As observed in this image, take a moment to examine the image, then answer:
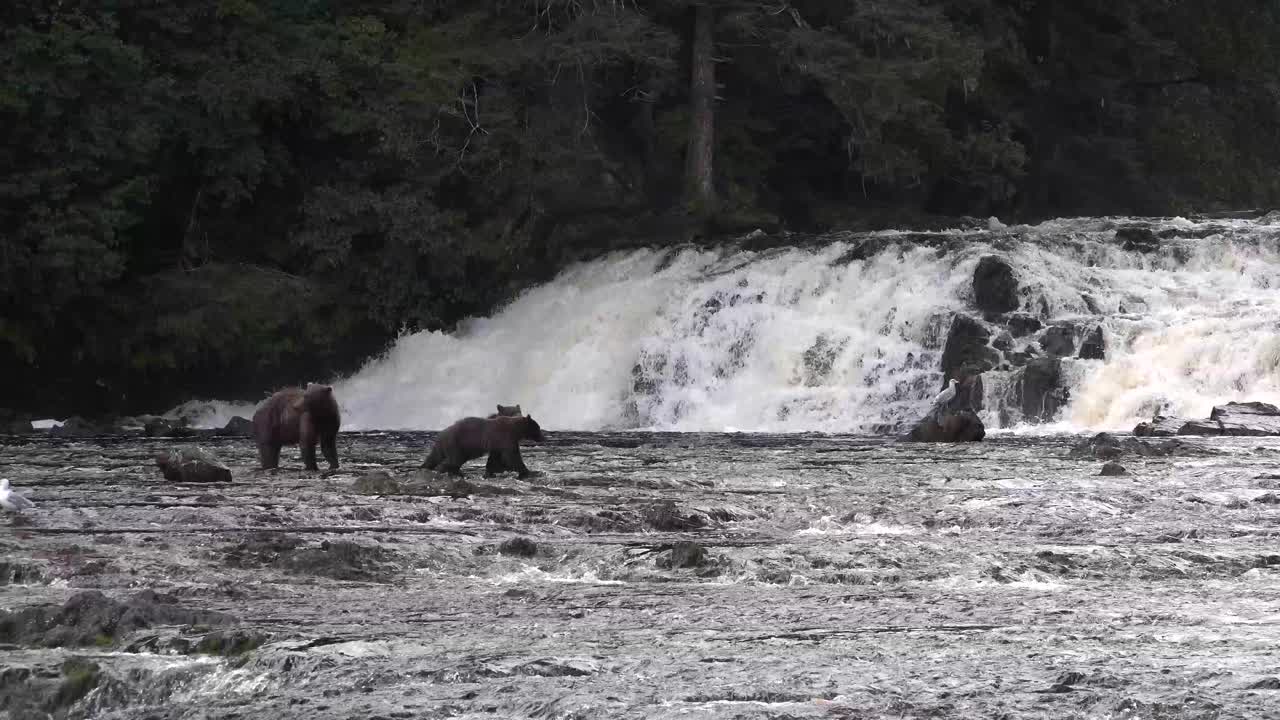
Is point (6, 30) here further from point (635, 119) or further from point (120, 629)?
point (120, 629)

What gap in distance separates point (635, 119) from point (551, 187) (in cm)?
411

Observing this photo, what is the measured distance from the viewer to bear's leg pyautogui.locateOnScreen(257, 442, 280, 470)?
15258 mm

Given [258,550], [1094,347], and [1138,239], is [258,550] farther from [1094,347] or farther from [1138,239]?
[1138,239]

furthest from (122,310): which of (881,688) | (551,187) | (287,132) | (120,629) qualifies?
(881,688)

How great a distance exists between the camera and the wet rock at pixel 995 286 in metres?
24.8

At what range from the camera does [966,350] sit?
78.0ft

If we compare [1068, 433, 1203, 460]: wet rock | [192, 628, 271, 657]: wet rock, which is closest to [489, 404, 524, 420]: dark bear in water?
[1068, 433, 1203, 460]: wet rock

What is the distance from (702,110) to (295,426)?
1798cm

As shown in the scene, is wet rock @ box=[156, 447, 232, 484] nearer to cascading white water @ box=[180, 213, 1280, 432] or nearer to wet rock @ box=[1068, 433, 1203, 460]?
wet rock @ box=[1068, 433, 1203, 460]

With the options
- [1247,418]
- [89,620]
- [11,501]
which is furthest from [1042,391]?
[89,620]

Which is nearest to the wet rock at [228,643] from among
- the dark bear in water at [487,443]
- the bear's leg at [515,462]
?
the dark bear in water at [487,443]

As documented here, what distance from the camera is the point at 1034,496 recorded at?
12.9 m

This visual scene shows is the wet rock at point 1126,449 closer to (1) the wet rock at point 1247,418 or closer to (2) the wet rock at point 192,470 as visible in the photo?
(1) the wet rock at point 1247,418

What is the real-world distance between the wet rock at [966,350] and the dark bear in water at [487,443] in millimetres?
10379
